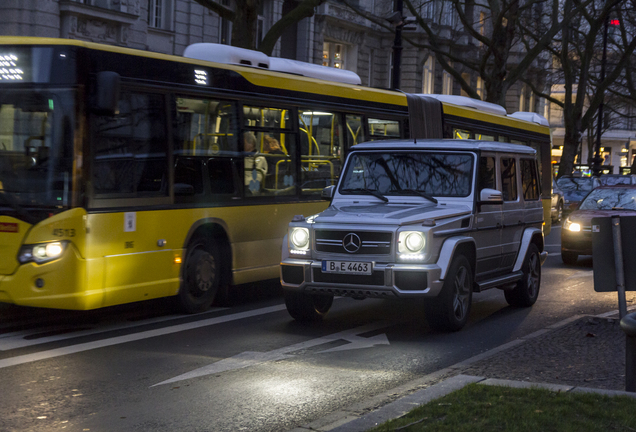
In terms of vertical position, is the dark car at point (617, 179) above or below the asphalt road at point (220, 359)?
above

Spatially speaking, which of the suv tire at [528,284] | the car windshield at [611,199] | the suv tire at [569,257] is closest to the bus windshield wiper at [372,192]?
the suv tire at [528,284]

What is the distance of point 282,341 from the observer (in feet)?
27.8

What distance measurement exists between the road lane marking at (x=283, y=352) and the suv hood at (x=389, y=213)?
116 centimetres

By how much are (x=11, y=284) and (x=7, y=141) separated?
4.47 ft

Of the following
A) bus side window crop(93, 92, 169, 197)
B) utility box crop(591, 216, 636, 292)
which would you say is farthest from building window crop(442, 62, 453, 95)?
utility box crop(591, 216, 636, 292)

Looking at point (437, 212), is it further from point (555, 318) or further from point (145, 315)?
point (145, 315)

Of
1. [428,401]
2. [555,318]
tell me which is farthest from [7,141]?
[555,318]

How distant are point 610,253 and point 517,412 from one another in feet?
5.51

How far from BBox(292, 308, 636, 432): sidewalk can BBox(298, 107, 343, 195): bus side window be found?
409 centimetres

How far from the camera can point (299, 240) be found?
881cm

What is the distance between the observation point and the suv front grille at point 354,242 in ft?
27.6

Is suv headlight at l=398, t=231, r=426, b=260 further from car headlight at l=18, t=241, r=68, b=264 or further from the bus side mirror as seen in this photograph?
car headlight at l=18, t=241, r=68, b=264

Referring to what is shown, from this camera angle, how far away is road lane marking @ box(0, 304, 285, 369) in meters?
7.38

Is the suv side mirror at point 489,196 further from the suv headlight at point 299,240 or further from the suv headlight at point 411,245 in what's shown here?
the suv headlight at point 299,240
